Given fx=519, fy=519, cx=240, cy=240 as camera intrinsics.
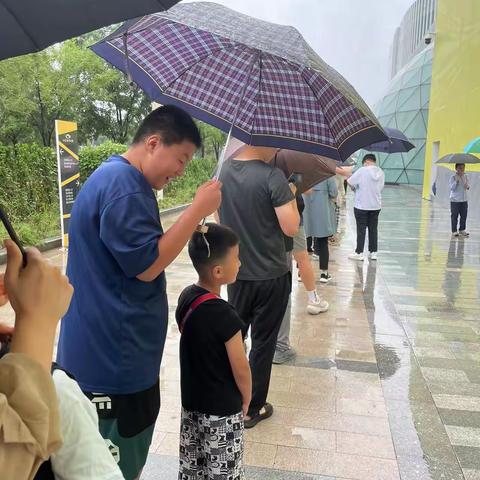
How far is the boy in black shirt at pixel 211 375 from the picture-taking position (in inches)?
82.5

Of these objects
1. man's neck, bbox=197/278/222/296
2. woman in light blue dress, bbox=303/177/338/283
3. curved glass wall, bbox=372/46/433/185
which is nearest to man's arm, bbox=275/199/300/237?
man's neck, bbox=197/278/222/296

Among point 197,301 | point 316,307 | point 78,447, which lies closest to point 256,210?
point 197,301

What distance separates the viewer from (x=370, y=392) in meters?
3.72

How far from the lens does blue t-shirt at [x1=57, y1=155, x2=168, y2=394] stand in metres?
1.69

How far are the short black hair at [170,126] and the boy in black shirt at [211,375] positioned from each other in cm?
48

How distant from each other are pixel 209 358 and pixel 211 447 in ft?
1.20

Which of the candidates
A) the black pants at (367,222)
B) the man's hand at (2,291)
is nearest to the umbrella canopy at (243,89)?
the man's hand at (2,291)

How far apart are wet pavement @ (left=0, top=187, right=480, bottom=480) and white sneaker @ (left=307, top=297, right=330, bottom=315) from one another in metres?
0.10

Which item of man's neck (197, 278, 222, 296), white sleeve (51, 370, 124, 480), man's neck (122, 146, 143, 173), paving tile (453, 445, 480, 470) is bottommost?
paving tile (453, 445, 480, 470)

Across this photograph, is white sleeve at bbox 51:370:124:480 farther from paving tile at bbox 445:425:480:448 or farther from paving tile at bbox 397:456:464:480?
paving tile at bbox 445:425:480:448

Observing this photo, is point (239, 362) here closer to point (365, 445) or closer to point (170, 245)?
point (170, 245)

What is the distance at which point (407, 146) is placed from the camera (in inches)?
347

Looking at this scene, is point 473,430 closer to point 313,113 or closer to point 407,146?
point 313,113

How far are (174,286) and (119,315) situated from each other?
16.7 feet
